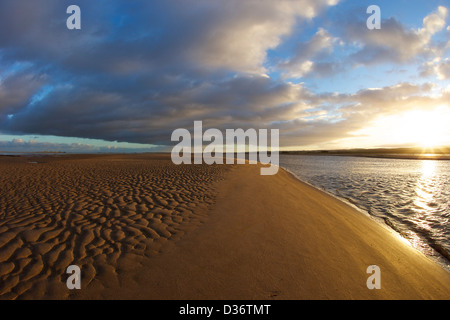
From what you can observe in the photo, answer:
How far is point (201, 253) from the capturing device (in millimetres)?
4871

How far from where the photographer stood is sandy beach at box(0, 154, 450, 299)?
12.1 feet

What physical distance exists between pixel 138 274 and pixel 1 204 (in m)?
8.40

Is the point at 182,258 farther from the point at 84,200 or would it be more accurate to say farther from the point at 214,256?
the point at 84,200

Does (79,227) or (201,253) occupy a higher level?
(79,227)

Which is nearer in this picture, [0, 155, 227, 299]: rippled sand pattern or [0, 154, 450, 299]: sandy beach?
[0, 154, 450, 299]: sandy beach

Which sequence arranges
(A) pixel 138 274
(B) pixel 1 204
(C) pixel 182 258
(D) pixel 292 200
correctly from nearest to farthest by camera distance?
(A) pixel 138 274, (C) pixel 182 258, (B) pixel 1 204, (D) pixel 292 200

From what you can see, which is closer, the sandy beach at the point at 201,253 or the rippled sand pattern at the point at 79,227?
the sandy beach at the point at 201,253

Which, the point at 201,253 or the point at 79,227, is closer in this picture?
the point at 201,253

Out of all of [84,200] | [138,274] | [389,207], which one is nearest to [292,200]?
[389,207]

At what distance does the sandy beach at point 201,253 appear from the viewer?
146 inches

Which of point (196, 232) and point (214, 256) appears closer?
point (214, 256)

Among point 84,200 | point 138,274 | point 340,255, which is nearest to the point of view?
point 138,274

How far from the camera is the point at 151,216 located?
729 cm
